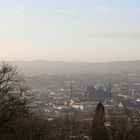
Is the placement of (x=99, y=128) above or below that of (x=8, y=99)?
below

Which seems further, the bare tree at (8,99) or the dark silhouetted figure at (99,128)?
the dark silhouetted figure at (99,128)

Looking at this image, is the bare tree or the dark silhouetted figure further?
the dark silhouetted figure

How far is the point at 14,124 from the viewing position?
16.5 metres

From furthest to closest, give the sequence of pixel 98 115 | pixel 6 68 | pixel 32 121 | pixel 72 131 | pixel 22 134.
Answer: pixel 72 131, pixel 98 115, pixel 32 121, pixel 22 134, pixel 6 68

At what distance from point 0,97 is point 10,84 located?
1036 mm

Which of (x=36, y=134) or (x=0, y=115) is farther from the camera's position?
(x=36, y=134)

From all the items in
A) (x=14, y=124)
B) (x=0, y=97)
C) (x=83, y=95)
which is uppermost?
(x=0, y=97)

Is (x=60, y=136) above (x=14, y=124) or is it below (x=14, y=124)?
below

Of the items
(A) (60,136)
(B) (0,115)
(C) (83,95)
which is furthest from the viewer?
(C) (83,95)

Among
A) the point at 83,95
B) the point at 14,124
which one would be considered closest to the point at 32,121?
the point at 14,124

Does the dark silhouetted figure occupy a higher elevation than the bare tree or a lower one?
lower

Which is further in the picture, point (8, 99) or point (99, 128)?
point (99, 128)

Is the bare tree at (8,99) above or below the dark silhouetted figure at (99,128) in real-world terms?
above

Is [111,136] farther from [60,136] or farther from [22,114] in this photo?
[22,114]
